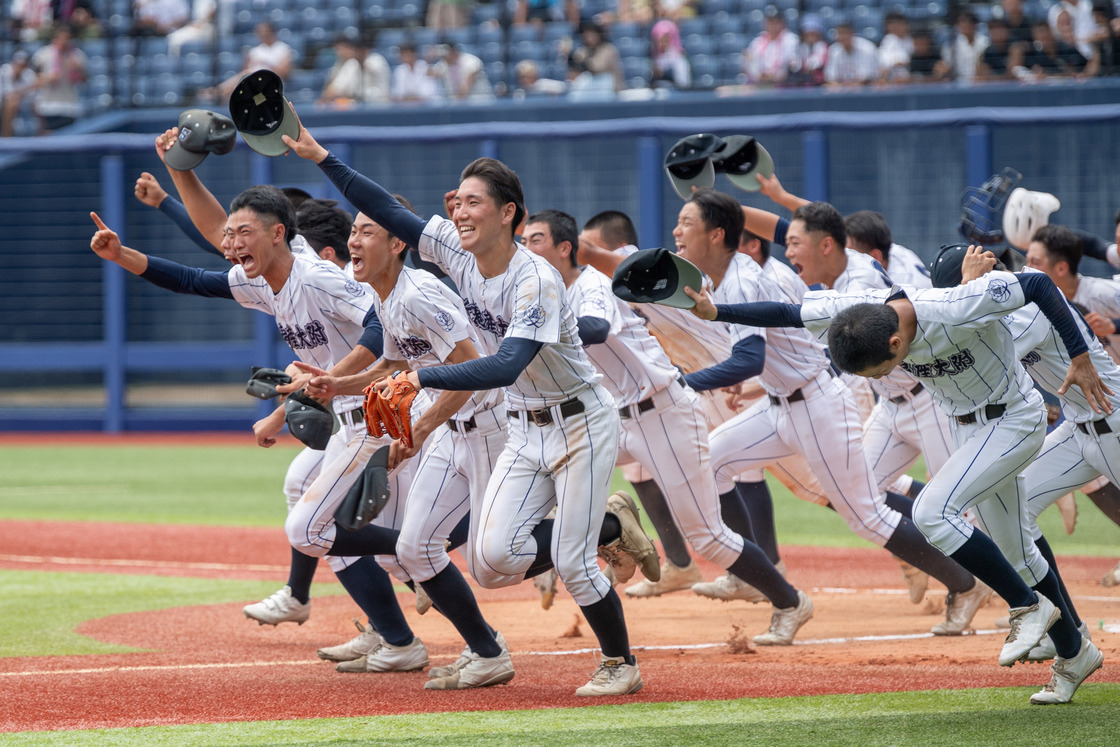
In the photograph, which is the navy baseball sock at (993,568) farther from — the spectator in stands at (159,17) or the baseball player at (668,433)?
the spectator in stands at (159,17)

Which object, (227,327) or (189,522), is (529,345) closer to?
(189,522)

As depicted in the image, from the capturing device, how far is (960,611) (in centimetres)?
582

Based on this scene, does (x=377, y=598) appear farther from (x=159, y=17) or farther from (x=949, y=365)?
(x=159, y=17)

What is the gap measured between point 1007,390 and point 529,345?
170cm

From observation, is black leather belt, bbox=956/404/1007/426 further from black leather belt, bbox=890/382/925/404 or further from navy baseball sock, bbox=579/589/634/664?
black leather belt, bbox=890/382/925/404

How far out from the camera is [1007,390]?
446 cm

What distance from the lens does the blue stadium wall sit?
13.6 metres

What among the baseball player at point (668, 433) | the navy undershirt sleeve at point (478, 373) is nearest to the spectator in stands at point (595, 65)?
the baseball player at point (668, 433)

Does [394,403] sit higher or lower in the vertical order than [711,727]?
higher

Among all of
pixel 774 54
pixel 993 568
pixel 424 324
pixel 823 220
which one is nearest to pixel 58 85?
pixel 774 54

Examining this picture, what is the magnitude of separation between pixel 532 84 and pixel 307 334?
1171 cm

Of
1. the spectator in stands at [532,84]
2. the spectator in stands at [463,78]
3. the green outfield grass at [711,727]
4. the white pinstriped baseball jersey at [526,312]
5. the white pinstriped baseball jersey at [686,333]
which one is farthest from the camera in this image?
the spectator in stands at [463,78]

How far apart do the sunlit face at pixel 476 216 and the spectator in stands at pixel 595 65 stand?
1179cm

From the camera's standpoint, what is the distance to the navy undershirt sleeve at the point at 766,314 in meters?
4.53
